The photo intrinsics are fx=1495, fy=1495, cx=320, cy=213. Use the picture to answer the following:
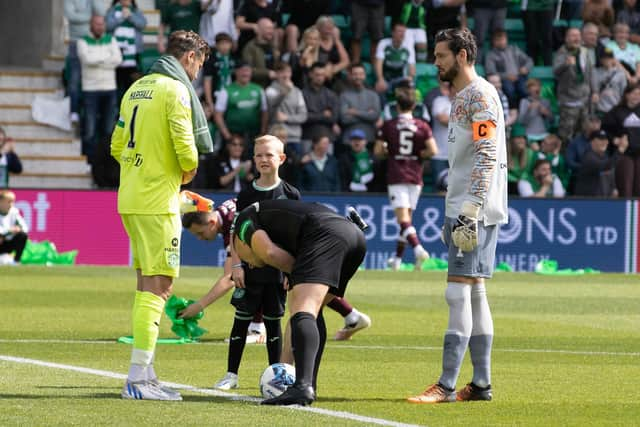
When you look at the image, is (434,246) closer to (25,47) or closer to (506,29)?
(506,29)

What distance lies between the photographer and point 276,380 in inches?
355

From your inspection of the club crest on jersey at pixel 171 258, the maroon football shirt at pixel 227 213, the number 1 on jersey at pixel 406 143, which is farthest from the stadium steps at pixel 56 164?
the club crest on jersey at pixel 171 258

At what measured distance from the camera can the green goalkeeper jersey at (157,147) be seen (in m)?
9.12

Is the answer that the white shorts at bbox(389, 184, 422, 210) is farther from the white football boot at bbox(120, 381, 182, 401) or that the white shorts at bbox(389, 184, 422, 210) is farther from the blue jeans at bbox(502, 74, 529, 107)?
the white football boot at bbox(120, 381, 182, 401)

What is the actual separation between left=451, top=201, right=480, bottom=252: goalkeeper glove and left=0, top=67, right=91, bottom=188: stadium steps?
1895cm

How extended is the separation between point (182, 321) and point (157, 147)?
151 inches

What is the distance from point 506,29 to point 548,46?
3.38 feet

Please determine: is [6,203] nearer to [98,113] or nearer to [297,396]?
[98,113]

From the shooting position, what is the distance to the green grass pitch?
8.44 metres

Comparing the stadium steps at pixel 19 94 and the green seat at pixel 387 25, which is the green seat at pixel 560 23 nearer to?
the green seat at pixel 387 25

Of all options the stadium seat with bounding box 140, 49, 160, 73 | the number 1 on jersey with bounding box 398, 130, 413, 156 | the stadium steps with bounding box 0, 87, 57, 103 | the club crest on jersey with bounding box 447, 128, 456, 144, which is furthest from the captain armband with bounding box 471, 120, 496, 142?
the stadium steps with bounding box 0, 87, 57, 103

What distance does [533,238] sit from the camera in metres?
24.8

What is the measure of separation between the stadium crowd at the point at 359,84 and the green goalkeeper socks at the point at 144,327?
15.2m

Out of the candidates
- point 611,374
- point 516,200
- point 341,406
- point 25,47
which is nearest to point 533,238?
point 516,200
